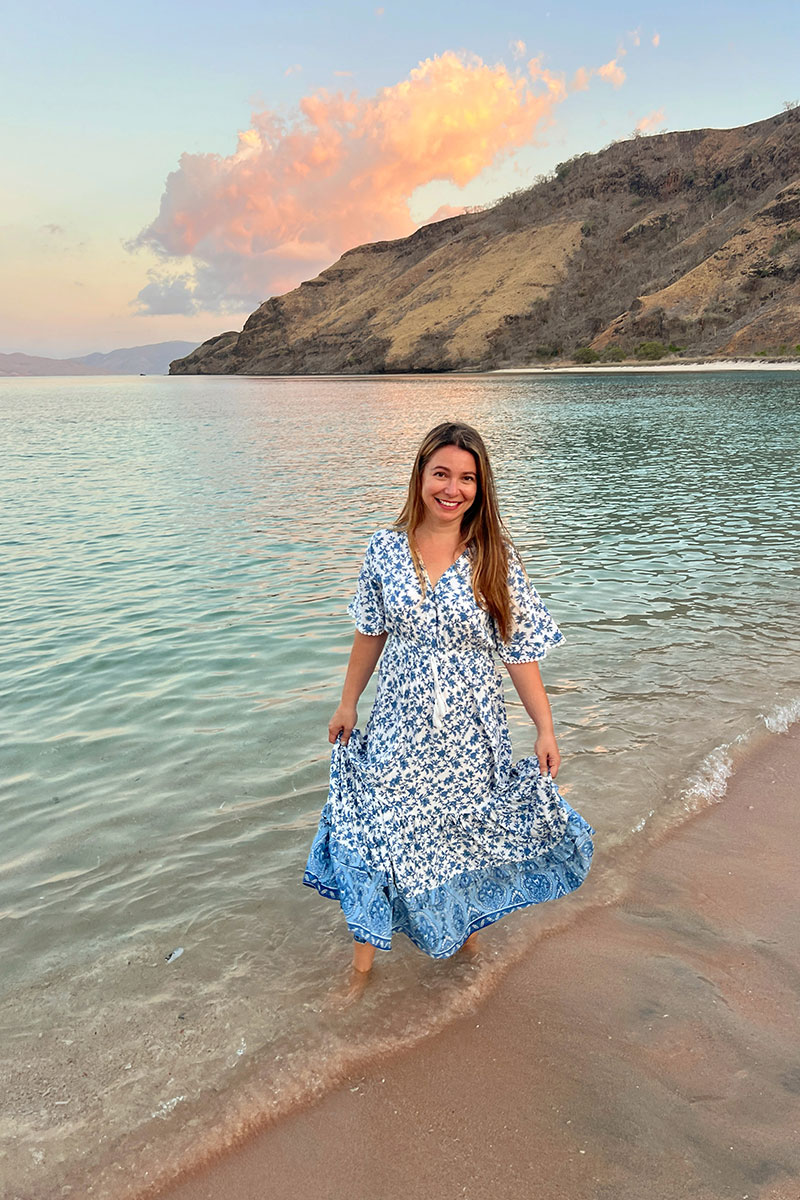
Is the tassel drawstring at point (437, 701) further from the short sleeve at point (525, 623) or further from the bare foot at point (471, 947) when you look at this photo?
the bare foot at point (471, 947)

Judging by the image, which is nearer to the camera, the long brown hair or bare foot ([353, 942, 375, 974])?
the long brown hair

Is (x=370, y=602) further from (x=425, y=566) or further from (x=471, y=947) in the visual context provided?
(x=471, y=947)

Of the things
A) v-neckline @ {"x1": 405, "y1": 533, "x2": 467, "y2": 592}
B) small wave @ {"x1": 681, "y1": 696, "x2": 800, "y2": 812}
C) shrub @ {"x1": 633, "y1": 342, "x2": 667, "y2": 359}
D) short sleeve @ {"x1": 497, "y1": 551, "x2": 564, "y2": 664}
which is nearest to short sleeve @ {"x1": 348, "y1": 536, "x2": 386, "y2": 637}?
v-neckline @ {"x1": 405, "y1": 533, "x2": 467, "y2": 592}

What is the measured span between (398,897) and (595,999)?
33.0 inches

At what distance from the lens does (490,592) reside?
116 inches

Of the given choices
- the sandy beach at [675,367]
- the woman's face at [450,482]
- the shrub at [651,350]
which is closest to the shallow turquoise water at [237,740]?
the woman's face at [450,482]

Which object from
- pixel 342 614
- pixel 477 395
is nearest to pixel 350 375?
pixel 477 395

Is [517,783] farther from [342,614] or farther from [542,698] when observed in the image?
[342,614]

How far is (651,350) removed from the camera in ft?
262

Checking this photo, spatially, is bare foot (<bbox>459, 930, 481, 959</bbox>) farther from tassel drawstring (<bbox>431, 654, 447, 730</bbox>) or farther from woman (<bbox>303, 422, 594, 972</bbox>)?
tassel drawstring (<bbox>431, 654, 447, 730</bbox>)

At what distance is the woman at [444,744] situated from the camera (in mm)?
2949

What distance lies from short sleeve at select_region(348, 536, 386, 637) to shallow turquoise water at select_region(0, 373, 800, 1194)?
4.63ft

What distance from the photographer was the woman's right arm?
313cm

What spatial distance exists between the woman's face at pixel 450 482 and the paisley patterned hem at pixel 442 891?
1.16m
